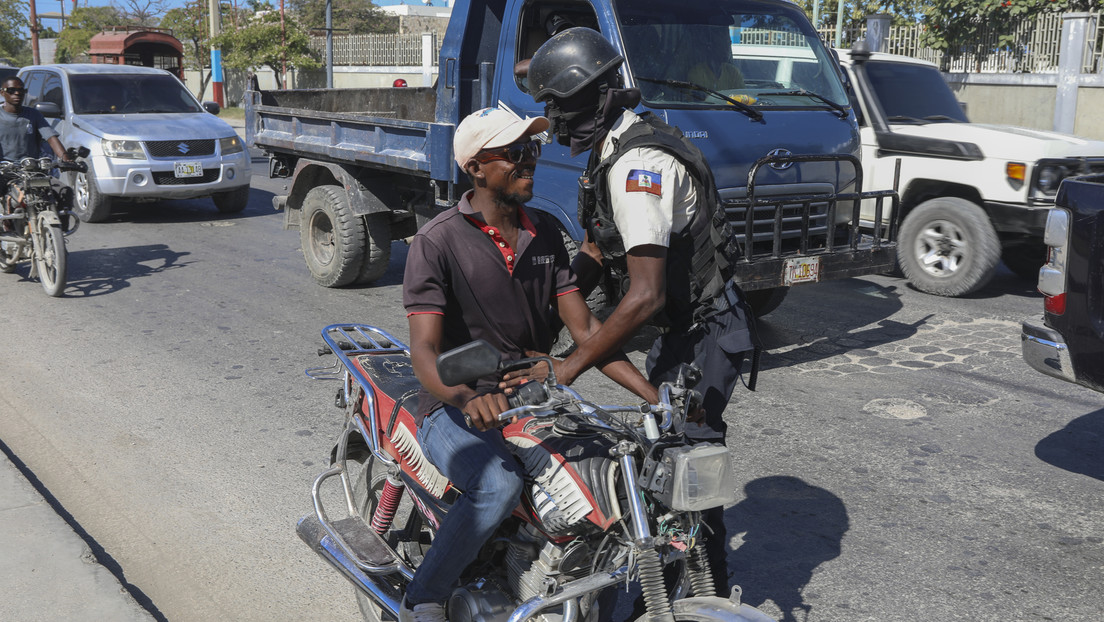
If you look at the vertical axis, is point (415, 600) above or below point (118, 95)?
below

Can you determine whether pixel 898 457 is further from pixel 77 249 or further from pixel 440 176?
pixel 77 249

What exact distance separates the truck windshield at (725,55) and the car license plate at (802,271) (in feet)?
3.39

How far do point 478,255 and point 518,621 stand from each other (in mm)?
976

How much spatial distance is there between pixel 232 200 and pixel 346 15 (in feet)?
116

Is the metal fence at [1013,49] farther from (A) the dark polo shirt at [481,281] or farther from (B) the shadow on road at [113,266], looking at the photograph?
(A) the dark polo shirt at [481,281]

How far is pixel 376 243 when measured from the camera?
27.2ft

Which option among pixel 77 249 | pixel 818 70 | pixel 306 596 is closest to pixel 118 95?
pixel 77 249

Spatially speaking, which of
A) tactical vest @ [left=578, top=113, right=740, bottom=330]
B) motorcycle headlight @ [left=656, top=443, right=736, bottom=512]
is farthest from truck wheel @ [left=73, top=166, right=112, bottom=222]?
motorcycle headlight @ [left=656, top=443, right=736, bottom=512]

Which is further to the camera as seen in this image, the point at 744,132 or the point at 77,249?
the point at 77,249

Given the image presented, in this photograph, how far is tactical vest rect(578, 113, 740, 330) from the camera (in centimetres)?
306

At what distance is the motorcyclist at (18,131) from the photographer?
890 centimetres

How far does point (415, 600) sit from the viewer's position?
2.80 meters

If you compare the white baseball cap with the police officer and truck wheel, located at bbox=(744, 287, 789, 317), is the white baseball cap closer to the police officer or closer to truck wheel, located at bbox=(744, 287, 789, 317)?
the police officer

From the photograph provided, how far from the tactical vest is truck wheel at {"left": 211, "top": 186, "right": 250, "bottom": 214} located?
33.7ft
